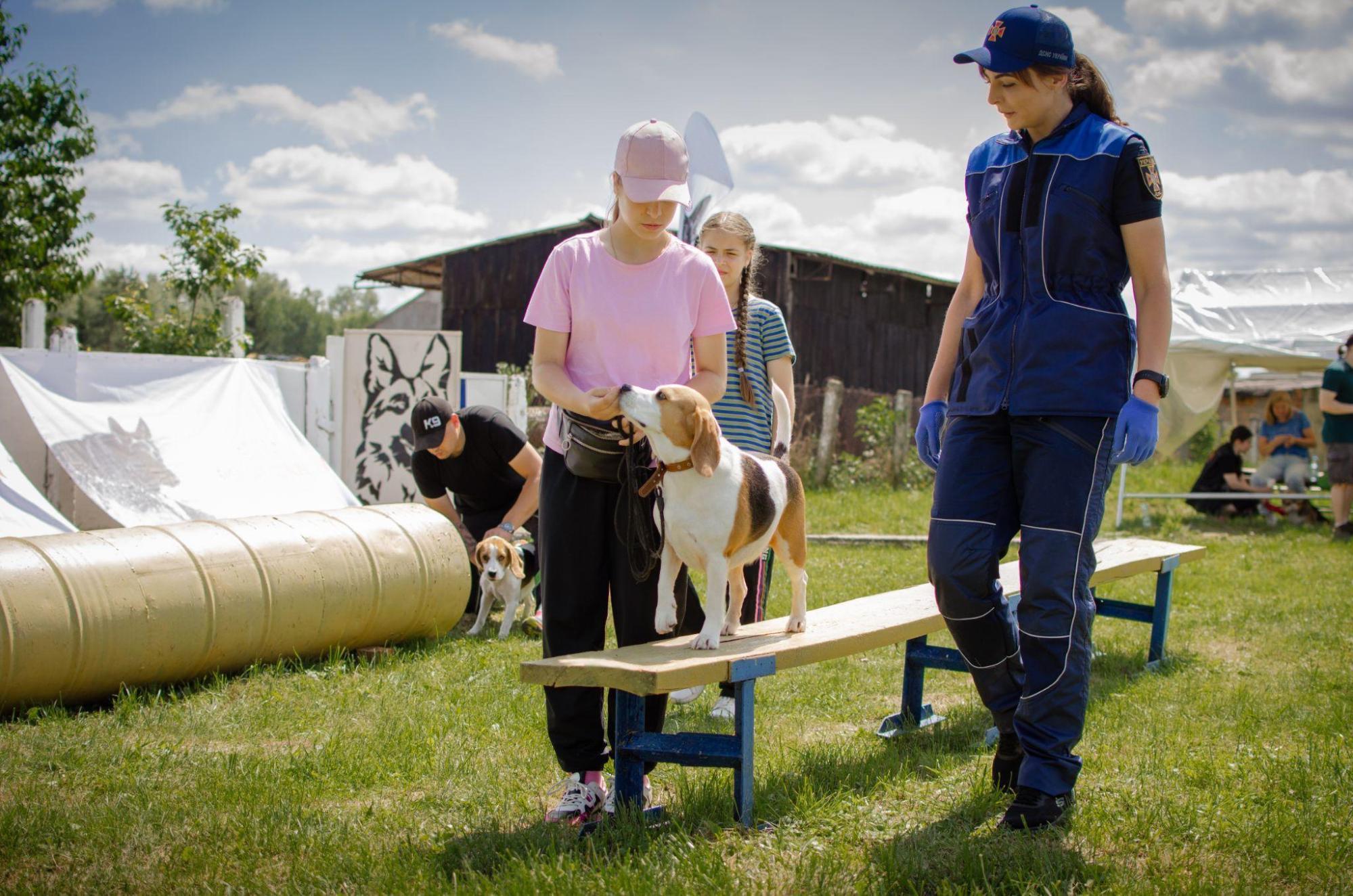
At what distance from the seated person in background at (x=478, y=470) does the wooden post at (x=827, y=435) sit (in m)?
10.5

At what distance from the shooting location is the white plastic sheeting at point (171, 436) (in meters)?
8.37

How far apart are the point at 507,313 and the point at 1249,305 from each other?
16625 mm

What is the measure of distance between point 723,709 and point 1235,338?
37.8 feet

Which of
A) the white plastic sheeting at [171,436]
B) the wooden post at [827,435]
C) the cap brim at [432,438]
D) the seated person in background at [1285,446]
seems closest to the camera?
the cap brim at [432,438]

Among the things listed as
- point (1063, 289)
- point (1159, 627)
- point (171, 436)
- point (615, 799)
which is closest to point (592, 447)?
point (615, 799)

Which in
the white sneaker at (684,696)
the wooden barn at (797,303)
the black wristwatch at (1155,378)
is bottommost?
the white sneaker at (684,696)

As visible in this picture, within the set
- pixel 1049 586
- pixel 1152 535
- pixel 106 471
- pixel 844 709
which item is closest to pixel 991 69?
pixel 1049 586

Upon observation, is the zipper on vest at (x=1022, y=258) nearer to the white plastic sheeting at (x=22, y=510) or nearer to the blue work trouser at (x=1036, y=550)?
the blue work trouser at (x=1036, y=550)

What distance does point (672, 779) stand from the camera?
3.81 metres

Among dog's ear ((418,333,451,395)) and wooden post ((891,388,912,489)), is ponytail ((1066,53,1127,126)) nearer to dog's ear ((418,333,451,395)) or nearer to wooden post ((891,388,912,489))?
dog's ear ((418,333,451,395))

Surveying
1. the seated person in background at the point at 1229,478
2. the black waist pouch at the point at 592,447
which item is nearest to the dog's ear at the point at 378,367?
the black waist pouch at the point at 592,447

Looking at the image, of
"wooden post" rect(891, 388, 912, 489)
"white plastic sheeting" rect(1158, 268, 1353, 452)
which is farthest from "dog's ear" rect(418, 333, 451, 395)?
"wooden post" rect(891, 388, 912, 489)

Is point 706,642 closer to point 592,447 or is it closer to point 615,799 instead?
point 615,799

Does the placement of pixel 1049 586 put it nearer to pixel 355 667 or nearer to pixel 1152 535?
pixel 355 667
